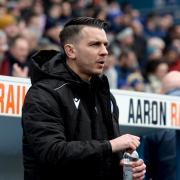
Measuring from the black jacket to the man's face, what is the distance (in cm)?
6

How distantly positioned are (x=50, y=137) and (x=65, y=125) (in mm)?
172

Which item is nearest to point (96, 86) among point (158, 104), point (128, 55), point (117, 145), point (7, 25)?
point (117, 145)

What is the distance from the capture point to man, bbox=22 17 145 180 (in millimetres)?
3805

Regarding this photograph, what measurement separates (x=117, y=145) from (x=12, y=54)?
5638 millimetres

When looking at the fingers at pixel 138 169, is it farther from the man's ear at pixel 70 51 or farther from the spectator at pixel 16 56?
the spectator at pixel 16 56

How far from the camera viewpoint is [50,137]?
149 inches

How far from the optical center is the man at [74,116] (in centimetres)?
380

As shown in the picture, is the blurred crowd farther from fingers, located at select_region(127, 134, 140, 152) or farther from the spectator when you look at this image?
fingers, located at select_region(127, 134, 140, 152)

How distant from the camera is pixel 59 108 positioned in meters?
3.92

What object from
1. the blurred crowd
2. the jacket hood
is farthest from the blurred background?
the jacket hood

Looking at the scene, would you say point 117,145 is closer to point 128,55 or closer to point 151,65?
point 151,65

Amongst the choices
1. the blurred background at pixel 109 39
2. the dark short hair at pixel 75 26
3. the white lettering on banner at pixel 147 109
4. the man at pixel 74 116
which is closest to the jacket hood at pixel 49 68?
the man at pixel 74 116

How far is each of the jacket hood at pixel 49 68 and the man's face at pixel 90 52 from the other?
0.22ft

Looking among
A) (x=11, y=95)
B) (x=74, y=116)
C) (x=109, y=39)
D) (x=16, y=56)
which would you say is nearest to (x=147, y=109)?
(x=11, y=95)
